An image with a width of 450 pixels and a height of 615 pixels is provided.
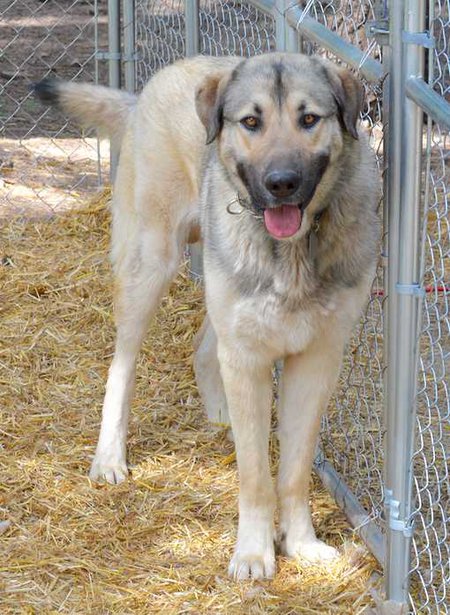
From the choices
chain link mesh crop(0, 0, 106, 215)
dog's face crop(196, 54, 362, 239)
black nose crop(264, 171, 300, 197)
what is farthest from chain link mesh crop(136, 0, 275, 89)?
black nose crop(264, 171, 300, 197)

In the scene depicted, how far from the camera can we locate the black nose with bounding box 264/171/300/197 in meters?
3.09

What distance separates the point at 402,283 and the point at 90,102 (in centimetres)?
224

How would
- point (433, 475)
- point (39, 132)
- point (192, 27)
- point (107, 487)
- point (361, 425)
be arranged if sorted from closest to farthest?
point (433, 475) < point (107, 487) < point (361, 425) < point (192, 27) < point (39, 132)

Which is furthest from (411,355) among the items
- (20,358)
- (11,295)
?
(11,295)

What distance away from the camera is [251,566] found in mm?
3607

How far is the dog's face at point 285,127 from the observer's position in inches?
124

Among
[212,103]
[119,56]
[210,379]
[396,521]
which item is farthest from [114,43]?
[396,521]

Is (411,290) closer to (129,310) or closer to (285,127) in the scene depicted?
(285,127)

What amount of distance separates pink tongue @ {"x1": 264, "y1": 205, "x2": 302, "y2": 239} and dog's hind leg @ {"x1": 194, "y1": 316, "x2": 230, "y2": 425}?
153 centimetres

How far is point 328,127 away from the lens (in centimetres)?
325

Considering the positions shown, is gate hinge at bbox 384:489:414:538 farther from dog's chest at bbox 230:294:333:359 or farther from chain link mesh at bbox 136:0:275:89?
chain link mesh at bbox 136:0:275:89

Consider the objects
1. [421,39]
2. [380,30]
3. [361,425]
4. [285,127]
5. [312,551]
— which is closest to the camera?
[421,39]

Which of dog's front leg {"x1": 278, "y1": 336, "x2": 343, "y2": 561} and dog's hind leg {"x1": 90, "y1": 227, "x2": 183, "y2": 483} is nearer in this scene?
dog's front leg {"x1": 278, "y1": 336, "x2": 343, "y2": 561}

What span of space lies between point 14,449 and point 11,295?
166 cm
